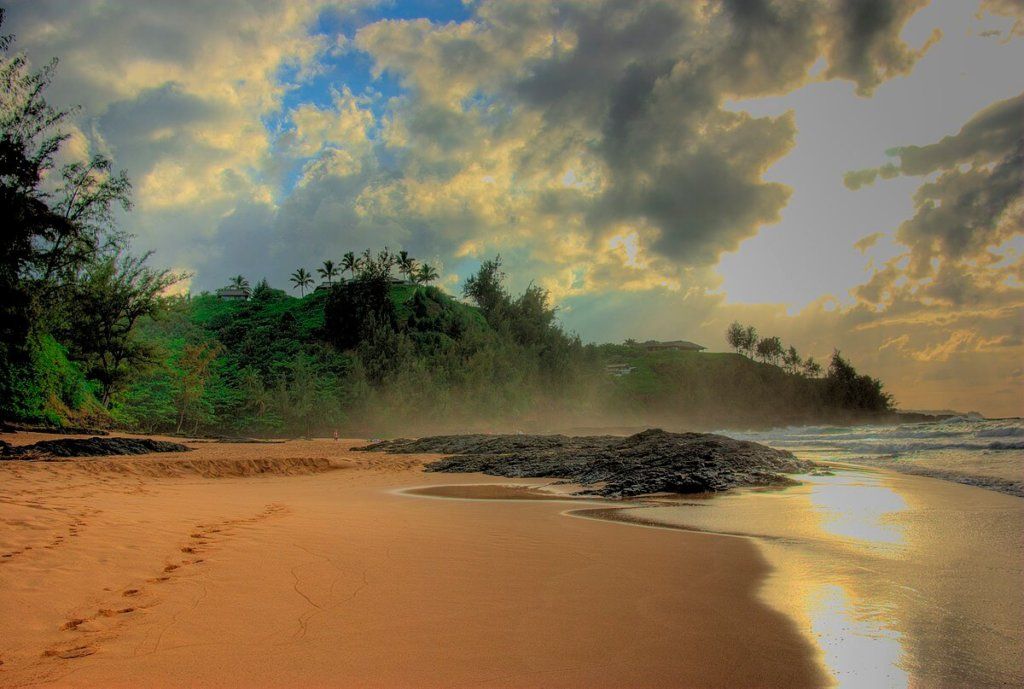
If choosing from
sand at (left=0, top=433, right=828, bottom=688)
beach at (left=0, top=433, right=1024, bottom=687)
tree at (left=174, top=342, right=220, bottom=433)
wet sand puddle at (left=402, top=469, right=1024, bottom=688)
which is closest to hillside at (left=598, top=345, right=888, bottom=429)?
tree at (left=174, top=342, right=220, bottom=433)

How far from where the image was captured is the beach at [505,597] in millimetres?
1999

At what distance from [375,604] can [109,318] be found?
102ft

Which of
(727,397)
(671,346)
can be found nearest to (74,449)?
(727,397)

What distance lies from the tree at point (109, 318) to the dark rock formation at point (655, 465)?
22517mm

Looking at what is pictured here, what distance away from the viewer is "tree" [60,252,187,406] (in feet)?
85.8

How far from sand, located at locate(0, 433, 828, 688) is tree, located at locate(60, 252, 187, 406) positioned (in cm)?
2607

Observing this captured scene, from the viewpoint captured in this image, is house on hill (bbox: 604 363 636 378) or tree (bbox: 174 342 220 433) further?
house on hill (bbox: 604 363 636 378)

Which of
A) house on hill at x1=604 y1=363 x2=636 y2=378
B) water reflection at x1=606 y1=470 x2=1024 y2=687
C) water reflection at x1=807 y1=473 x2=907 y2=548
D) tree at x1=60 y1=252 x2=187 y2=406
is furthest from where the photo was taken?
house on hill at x1=604 y1=363 x2=636 y2=378

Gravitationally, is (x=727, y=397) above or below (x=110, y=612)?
above

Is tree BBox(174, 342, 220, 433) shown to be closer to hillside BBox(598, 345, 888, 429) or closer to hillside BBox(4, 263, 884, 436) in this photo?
hillside BBox(4, 263, 884, 436)

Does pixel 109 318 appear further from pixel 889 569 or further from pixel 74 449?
pixel 889 569

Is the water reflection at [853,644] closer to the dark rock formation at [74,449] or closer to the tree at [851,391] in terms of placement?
the dark rock formation at [74,449]

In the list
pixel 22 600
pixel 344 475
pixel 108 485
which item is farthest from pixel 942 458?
pixel 108 485

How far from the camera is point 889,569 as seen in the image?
344 cm
